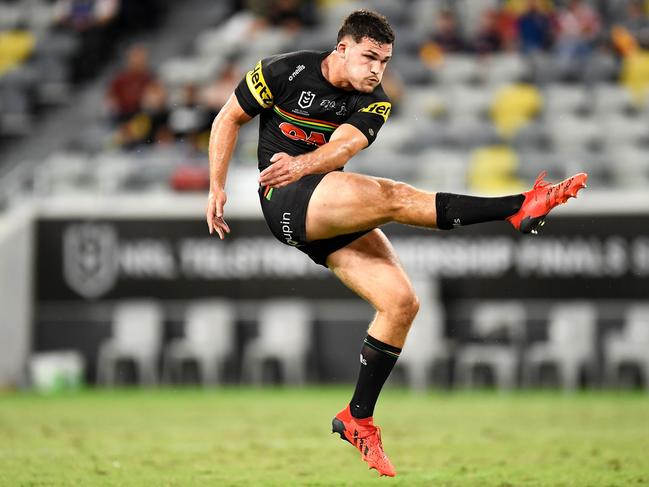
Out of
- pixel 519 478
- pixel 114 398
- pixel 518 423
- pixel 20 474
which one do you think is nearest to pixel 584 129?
pixel 518 423

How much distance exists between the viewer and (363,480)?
8789 mm

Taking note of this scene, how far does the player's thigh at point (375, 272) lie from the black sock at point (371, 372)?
271 millimetres

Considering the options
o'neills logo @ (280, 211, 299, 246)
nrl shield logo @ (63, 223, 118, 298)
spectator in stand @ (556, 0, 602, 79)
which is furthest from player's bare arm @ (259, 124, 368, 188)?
spectator in stand @ (556, 0, 602, 79)

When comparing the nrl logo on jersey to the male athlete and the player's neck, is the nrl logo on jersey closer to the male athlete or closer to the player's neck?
the male athlete

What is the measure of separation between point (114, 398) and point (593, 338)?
6755mm

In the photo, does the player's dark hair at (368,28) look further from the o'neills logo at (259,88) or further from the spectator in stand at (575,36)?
the spectator in stand at (575,36)

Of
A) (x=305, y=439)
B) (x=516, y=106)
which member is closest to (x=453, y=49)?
(x=516, y=106)

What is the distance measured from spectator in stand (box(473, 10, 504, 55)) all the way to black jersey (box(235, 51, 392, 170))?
11.6m

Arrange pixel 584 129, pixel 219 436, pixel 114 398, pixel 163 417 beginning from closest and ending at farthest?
pixel 219 436 → pixel 163 417 → pixel 114 398 → pixel 584 129

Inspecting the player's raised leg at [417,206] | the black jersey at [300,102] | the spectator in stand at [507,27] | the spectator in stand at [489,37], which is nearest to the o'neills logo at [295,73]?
the black jersey at [300,102]

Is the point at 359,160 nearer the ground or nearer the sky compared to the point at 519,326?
nearer the sky

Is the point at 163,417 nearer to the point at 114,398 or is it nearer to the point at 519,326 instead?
the point at 114,398

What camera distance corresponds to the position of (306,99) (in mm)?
8141

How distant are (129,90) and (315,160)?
12.6 m
